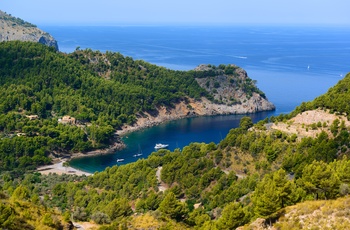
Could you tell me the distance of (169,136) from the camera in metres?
107

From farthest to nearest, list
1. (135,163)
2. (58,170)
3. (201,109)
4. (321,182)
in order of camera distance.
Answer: (201,109), (58,170), (135,163), (321,182)

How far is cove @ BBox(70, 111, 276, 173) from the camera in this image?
8806cm

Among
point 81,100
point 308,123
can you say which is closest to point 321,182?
point 308,123

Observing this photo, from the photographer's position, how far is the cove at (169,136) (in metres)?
88.1

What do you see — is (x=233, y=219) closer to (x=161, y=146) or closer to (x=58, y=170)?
(x=58, y=170)

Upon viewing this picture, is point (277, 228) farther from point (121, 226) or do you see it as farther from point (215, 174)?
point (215, 174)

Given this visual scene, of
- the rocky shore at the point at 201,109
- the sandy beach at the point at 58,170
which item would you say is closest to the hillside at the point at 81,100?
the rocky shore at the point at 201,109

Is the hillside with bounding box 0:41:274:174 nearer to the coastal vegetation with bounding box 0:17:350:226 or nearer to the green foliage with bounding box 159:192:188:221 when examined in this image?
the coastal vegetation with bounding box 0:17:350:226

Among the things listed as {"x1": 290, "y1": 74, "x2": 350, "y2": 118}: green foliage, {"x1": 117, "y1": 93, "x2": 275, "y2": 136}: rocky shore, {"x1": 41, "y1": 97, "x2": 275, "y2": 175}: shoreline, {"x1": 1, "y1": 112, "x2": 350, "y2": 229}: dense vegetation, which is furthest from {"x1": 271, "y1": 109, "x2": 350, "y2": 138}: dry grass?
{"x1": 117, "y1": 93, "x2": 275, "y2": 136}: rocky shore

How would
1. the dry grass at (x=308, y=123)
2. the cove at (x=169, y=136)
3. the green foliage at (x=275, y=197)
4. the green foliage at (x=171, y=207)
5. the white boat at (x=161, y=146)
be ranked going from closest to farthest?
1. the green foliage at (x=275, y=197)
2. the green foliage at (x=171, y=207)
3. the dry grass at (x=308, y=123)
4. the cove at (x=169, y=136)
5. the white boat at (x=161, y=146)

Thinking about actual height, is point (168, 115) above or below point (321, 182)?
below

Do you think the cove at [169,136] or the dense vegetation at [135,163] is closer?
the dense vegetation at [135,163]

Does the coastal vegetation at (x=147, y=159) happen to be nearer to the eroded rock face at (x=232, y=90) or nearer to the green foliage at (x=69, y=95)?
the green foliage at (x=69, y=95)

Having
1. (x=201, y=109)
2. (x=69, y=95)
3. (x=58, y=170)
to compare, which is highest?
(x=69, y=95)
